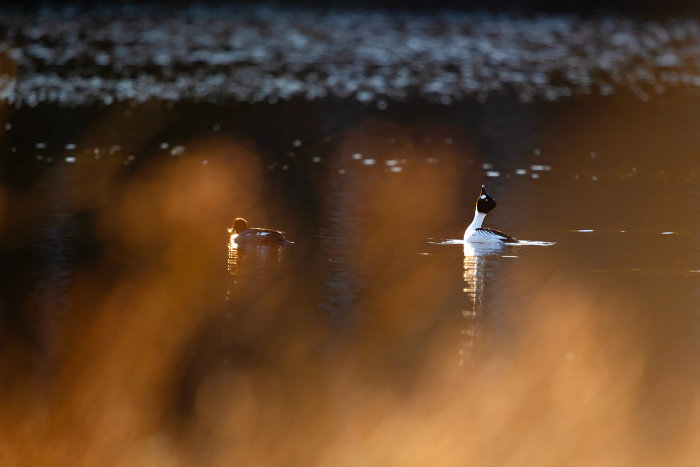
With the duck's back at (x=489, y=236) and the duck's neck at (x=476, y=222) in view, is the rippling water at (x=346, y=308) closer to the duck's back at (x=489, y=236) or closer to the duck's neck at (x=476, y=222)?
the duck's back at (x=489, y=236)

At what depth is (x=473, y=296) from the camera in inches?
631

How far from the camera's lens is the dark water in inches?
461

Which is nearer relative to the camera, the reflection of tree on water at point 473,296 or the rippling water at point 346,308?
the rippling water at point 346,308

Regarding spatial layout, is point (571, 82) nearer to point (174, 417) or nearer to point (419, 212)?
point (419, 212)

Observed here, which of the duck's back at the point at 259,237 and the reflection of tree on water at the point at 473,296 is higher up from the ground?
the duck's back at the point at 259,237

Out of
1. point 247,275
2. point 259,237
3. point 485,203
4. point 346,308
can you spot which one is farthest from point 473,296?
point 259,237

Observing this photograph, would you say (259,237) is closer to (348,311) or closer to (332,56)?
(348,311)

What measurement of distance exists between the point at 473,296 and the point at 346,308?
65.3 inches

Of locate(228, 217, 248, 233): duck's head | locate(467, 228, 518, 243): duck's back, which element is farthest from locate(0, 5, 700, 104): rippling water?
locate(467, 228, 518, 243): duck's back

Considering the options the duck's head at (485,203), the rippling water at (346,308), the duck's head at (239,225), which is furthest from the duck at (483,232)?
the duck's head at (239,225)

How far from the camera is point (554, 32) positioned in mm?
81812

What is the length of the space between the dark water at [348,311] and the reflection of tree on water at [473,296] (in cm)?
5

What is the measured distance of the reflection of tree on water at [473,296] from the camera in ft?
45.3

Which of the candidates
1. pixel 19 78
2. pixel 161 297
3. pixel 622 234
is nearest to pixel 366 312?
pixel 161 297
